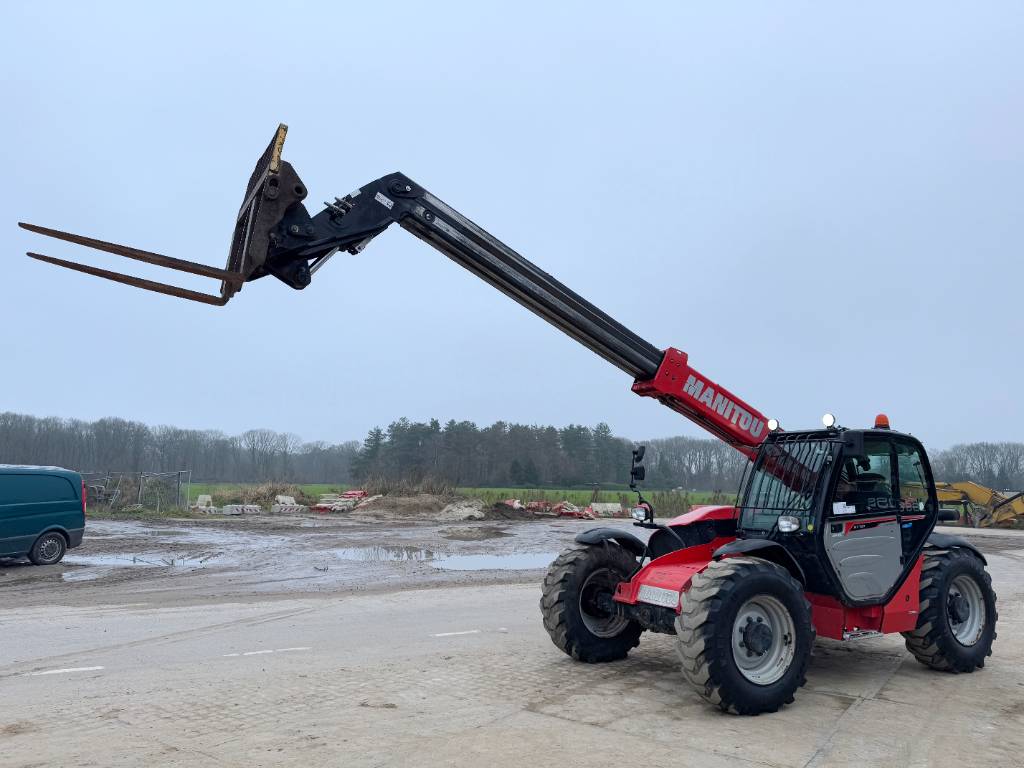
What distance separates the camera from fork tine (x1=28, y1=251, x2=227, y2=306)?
540cm

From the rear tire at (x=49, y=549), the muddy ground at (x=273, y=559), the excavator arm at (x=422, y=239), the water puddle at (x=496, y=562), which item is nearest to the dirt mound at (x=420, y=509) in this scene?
the muddy ground at (x=273, y=559)

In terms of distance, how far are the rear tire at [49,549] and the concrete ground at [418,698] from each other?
5.19 metres

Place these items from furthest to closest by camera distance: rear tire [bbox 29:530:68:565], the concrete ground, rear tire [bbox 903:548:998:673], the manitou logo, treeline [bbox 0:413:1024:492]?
1. treeline [bbox 0:413:1024:492]
2. rear tire [bbox 29:530:68:565]
3. the manitou logo
4. rear tire [bbox 903:548:998:673]
5. the concrete ground

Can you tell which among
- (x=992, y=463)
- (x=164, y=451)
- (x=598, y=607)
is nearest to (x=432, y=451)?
(x=164, y=451)

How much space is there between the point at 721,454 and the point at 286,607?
21.6 feet

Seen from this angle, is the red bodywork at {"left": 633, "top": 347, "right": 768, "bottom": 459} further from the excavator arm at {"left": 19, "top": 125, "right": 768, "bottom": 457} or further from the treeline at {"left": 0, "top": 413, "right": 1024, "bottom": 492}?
the treeline at {"left": 0, "top": 413, "right": 1024, "bottom": 492}

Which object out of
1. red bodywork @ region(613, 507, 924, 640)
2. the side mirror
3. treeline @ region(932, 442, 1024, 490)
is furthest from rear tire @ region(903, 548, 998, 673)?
treeline @ region(932, 442, 1024, 490)

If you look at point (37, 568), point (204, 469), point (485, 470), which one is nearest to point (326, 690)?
point (37, 568)

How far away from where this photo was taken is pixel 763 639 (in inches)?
247

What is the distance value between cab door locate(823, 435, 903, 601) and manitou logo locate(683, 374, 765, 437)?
3.83 ft

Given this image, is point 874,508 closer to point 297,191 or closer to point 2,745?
point 297,191

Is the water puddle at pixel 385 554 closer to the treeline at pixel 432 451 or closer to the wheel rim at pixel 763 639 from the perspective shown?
the wheel rim at pixel 763 639

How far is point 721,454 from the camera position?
35.5ft

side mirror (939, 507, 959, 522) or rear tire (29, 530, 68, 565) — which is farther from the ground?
side mirror (939, 507, 959, 522)
